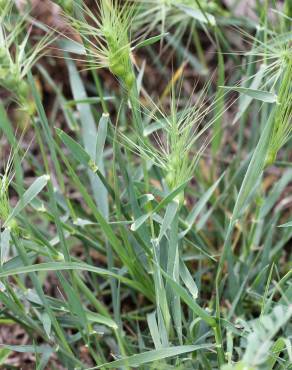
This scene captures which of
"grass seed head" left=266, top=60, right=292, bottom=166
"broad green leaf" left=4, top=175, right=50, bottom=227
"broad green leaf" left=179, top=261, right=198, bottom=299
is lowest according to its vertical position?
"broad green leaf" left=179, top=261, right=198, bottom=299

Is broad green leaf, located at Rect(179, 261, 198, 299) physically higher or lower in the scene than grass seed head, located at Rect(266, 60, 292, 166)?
lower

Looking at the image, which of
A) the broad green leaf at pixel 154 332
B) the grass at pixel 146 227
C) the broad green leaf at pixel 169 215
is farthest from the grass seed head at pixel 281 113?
the broad green leaf at pixel 154 332

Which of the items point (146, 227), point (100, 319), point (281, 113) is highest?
point (281, 113)

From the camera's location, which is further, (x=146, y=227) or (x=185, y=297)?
(x=146, y=227)

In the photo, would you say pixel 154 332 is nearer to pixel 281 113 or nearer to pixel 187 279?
pixel 187 279

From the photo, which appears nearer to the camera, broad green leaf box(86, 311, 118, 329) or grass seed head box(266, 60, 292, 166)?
grass seed head box(266, 60, 292, 166)

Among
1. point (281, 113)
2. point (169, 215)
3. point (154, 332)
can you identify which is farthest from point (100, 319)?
point (281, 113)

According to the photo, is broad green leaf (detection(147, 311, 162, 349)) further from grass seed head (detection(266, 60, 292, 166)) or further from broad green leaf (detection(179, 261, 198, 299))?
grass seed head (detection(266, 60, 292, 166))

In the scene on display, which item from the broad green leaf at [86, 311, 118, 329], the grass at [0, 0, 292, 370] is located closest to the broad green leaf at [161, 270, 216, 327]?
the grass at [0, 0, 292, 370]

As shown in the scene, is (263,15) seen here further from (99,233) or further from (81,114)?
(99,233)

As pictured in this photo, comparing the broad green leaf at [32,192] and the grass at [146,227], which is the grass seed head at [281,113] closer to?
the grass at [146,227]

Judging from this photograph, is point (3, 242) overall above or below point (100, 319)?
above
